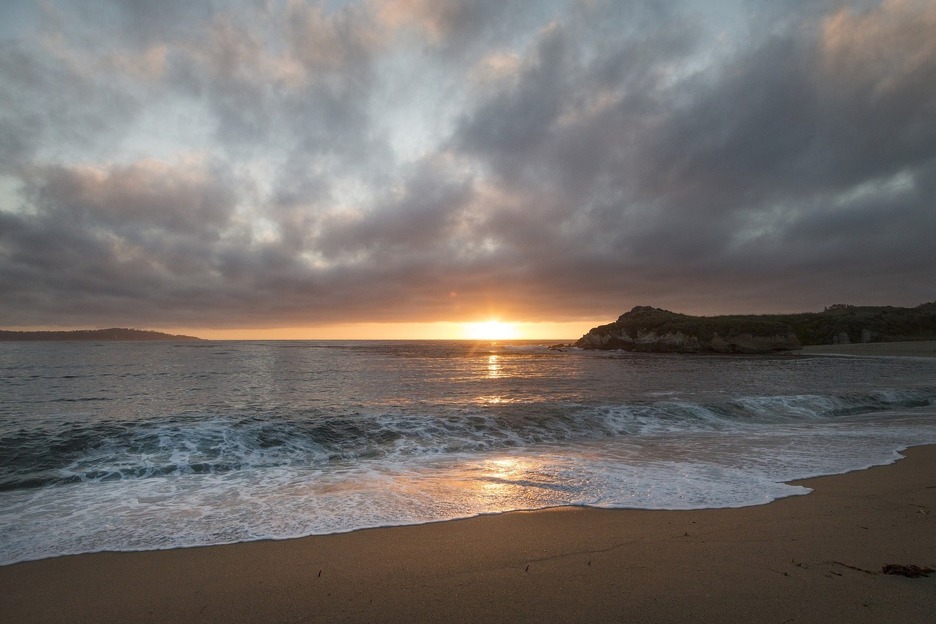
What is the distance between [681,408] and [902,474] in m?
8.95

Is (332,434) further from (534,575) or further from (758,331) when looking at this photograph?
(758,331)

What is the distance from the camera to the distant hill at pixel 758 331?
6975cm

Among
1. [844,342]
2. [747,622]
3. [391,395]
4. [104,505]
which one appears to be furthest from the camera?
[844,342]

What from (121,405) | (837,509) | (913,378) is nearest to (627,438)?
(837,509)

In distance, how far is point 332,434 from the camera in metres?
12.7

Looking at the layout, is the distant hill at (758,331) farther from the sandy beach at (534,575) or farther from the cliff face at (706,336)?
the sandy beach at (534,575)

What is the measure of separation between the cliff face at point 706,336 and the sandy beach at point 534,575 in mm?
72219

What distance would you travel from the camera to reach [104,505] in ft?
23.4

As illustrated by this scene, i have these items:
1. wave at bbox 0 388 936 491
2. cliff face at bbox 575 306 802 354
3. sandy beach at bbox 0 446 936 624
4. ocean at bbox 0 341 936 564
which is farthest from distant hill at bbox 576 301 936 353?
sandy beach at bbox 0 446 936 624

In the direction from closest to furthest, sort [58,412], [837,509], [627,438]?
1. [837,509]
2. [627,438]
3. [58,412]

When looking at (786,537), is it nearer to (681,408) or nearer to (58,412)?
(681,408)

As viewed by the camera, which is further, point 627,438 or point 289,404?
point 289,404

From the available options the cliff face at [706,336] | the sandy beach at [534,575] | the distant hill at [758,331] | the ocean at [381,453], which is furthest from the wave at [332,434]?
the distant hill at [758,331]

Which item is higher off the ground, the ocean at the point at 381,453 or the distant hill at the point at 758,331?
the distant hill at the point at 758,331
